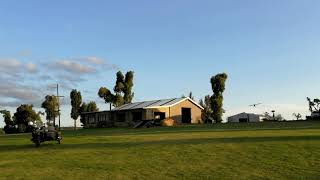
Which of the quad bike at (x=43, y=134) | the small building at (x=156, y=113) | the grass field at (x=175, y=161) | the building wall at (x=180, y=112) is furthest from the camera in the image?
the building wall at (x=180, y=112)

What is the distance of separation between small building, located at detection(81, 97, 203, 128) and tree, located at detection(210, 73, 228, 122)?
9.16 feet

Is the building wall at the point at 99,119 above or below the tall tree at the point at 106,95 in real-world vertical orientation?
below

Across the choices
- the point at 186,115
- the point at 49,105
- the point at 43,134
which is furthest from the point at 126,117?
the point at 43,134

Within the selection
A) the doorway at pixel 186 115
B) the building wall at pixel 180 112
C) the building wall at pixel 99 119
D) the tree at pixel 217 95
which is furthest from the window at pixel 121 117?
the tree at pixel 217 95

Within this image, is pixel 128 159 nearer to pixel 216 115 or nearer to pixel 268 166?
pixel 268 166

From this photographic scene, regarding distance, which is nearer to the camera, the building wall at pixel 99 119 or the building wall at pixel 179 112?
the building wall at pixel 179 112

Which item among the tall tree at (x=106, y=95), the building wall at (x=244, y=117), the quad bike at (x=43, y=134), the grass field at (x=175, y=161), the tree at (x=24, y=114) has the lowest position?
the grass field at (x=175, y=161)

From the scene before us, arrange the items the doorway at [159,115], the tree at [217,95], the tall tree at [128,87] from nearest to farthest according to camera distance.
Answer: the doorway at [159,115], the tree at [217,95], the tall tree at [128,87]

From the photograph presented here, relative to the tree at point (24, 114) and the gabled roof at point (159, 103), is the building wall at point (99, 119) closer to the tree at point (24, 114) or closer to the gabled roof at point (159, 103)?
the gabled roof at point (159, 103)

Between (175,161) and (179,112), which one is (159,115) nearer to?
(179,112)

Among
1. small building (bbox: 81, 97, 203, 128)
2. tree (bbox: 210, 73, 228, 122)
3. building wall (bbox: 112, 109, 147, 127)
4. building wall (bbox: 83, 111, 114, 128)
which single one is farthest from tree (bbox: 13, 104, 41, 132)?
tree (bbox: 210, 73, 228, 122)

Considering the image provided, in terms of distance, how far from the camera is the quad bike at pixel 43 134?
Result: 29.6 meters

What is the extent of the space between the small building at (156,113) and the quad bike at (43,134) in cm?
3875

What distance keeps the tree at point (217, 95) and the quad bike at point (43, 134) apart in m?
48.8
